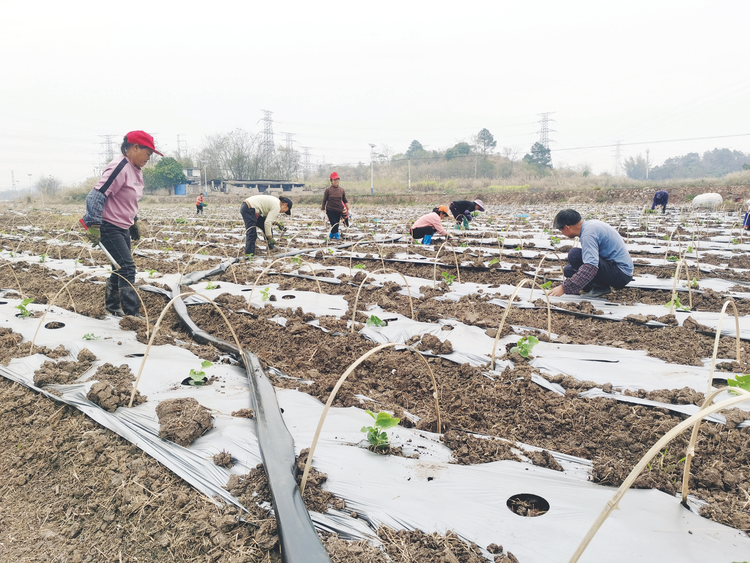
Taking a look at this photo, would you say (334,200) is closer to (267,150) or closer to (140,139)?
(140,139)

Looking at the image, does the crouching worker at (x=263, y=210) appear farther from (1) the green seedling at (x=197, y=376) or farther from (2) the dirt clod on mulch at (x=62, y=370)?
(1) the green seedling at (x=197, y=376)

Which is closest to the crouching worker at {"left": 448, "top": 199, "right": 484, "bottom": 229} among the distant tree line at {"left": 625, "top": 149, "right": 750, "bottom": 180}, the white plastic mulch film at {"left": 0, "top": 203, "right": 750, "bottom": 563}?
the white plastic mulch film at {"left": 0, "top": 203, "right": 750, "bottom": 563}

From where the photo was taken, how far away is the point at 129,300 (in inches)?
151

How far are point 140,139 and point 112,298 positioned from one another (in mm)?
1504

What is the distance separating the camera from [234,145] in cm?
4600

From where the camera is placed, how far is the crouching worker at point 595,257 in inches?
162

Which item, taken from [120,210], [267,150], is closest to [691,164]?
[267,150]

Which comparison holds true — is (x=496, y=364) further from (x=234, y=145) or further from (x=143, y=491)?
(x=234, y=145)

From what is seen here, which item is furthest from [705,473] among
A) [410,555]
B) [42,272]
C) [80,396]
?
[42,272]

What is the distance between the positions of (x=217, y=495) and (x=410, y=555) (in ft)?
2.61

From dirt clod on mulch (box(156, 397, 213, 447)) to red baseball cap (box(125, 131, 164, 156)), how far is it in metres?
2.33

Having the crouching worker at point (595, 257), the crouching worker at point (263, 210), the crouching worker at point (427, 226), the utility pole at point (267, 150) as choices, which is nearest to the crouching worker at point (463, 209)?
the crouching worker at point (427, 226)

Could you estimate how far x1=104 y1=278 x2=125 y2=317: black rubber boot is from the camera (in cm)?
392

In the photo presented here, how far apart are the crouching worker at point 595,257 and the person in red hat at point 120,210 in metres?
3.82
